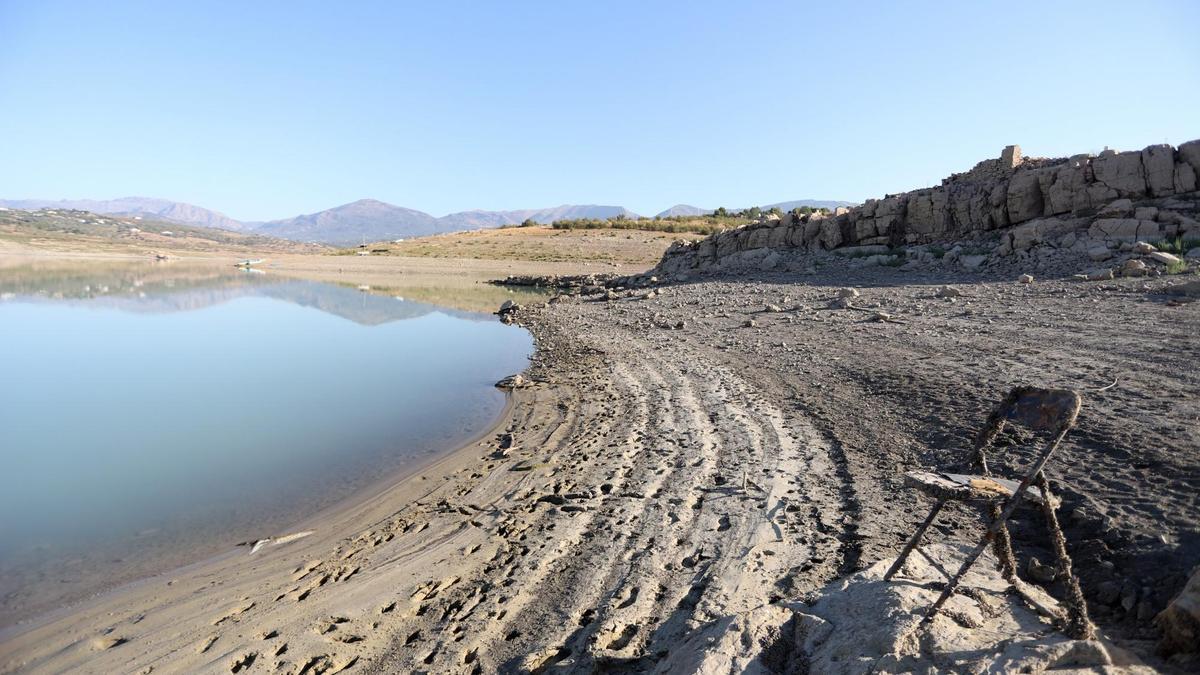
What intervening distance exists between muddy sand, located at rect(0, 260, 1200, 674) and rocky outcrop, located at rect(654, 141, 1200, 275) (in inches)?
363

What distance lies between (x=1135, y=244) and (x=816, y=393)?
42.2 feet

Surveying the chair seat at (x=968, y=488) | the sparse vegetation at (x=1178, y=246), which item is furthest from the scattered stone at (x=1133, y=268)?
the chair seat at (x=968, y=488)

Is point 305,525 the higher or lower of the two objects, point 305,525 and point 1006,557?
the lower

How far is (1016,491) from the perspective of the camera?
2.96m

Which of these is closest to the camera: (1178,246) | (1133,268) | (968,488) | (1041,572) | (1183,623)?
(1183,623)

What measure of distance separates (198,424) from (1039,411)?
471 inches

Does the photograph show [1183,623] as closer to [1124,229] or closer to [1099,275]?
[1099,275]

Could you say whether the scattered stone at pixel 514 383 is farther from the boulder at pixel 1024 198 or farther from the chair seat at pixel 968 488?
the boulder at pixel 1024 198

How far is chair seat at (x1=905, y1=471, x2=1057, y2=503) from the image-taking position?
3078 mm

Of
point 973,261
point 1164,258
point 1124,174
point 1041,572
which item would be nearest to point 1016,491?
point 1041,572

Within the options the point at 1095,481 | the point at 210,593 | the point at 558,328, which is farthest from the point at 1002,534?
the point at 558,328

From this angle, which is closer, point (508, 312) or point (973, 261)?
point (973, 261)

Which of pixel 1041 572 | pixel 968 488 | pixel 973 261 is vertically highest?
pixel 973 261

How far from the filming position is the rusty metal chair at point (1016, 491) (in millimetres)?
2781
